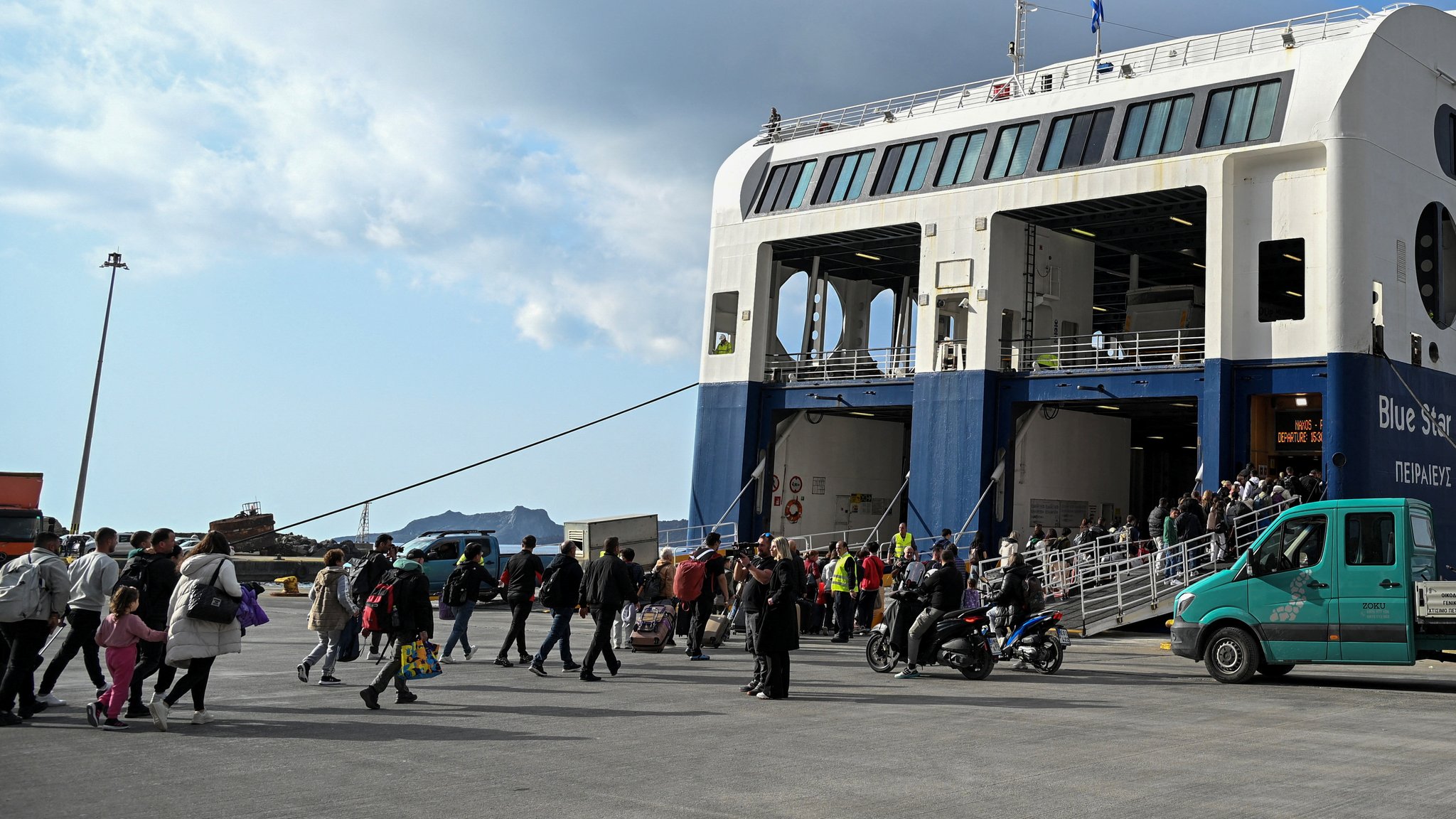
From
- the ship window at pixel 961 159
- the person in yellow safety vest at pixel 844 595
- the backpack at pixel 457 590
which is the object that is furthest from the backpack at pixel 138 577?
the ship window at pixel 961 159

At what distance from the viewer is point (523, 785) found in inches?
308

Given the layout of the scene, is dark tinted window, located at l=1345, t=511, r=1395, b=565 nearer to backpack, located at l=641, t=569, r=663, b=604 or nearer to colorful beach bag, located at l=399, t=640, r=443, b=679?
backpack, located at l=641, t=569, r=663, b=604

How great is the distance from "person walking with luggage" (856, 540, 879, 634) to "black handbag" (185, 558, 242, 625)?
46.5ft

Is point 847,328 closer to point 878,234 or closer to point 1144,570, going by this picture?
point 878,234

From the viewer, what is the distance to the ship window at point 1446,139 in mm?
28906

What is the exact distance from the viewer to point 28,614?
10258 millimetres

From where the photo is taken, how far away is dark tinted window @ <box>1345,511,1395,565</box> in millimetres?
14578

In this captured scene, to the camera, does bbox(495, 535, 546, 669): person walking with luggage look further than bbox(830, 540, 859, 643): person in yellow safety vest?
No

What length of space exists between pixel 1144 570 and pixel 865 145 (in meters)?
14.9

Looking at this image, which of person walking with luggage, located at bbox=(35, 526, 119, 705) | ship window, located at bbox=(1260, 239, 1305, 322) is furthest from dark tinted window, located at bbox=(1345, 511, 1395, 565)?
ship window, located at bbox=(1260, 239, 1305, 322)

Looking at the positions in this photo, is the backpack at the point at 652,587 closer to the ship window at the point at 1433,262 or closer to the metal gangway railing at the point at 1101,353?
the metal gangway railing at the point at 1101,353

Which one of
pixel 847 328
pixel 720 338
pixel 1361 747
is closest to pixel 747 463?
pixel 720 338

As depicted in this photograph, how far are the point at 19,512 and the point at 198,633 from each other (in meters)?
27.6

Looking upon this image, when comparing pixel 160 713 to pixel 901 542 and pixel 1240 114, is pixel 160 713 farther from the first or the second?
pixel 1240 114
